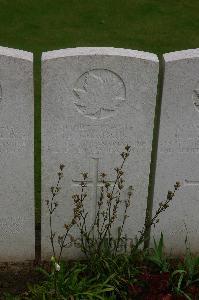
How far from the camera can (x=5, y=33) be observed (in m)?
8.91

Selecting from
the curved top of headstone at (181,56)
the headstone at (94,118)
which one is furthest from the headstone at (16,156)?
→ the curved top of headstone at (181,56)

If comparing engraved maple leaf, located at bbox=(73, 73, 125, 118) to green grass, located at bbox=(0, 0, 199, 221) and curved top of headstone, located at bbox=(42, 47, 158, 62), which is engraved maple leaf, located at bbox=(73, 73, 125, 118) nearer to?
curved top of headstone, located at bbox=(42, 47, 158, 62)

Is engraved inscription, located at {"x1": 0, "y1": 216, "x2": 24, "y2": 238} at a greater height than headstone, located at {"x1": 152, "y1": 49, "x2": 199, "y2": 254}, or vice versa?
headstone, located at {"x1": 152, "y1": 49, "x2": 199, "y2": 254}

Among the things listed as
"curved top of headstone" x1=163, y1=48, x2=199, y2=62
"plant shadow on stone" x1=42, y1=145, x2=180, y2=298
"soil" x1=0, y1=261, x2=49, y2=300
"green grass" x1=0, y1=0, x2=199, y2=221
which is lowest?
"soil" x1=0, y1=261, x2=49, y2=300

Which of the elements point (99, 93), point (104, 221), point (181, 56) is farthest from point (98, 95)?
point (104, 221)

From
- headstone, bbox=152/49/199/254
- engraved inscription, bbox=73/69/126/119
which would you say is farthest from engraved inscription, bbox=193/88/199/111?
engraved inscription, bbox=73/69/126/119

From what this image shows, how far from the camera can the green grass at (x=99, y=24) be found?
8.77 metres

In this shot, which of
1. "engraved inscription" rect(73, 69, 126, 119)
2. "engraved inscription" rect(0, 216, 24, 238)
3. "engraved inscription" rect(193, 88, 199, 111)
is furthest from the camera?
"engraved inscription" rect(0, 216, 24, 238)

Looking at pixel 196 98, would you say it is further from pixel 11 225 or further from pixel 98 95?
pixel 11 225

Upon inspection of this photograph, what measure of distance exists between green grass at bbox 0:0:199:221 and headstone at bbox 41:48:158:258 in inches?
141

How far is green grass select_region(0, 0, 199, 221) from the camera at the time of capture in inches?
345

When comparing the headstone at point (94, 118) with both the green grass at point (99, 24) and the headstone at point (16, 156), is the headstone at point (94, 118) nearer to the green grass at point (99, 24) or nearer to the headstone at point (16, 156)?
the headstone at point (16, 156)

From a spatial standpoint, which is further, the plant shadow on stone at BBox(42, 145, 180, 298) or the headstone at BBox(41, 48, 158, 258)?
the plant shadow on stone at BBox(42, 145, 180, 298)

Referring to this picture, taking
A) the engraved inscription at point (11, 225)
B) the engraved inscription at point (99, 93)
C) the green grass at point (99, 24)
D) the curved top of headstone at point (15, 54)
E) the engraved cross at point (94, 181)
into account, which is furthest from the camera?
the green grass at point (99, 24)
